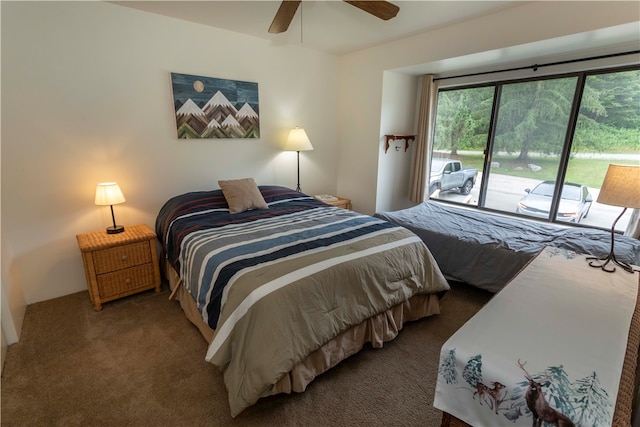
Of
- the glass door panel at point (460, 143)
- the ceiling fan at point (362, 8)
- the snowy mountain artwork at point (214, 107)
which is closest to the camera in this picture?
the ceiling fan at point (362, 8)

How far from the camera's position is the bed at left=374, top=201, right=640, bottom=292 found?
7.65 ft

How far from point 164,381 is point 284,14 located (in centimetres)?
254

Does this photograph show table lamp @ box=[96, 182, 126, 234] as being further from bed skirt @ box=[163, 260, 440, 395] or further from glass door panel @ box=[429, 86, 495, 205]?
glass door panel @ box=[429, 86, 495, 205]

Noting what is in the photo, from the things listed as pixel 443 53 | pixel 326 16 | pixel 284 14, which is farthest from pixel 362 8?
pixel 443 53

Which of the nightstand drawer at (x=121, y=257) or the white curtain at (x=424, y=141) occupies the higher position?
the white curtain at (x=424, y=141)

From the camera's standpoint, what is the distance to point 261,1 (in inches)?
94.7

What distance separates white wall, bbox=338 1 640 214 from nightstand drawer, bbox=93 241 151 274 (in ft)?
8.75

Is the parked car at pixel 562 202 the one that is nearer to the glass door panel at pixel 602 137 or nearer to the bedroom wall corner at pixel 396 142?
the glass door panel at pixel 602 137

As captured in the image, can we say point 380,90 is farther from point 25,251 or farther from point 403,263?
point 25,251

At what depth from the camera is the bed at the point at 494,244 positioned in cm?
233

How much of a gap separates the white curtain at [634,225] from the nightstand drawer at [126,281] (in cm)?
421

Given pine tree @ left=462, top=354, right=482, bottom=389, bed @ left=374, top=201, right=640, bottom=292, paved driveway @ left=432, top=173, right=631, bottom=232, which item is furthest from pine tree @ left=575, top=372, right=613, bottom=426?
paved driveway @ left=432, top=173, right=631, bottom=232

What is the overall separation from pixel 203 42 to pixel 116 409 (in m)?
3.04

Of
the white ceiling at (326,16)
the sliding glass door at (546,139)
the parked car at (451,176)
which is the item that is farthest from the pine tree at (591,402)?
the parked car at (451,176)
